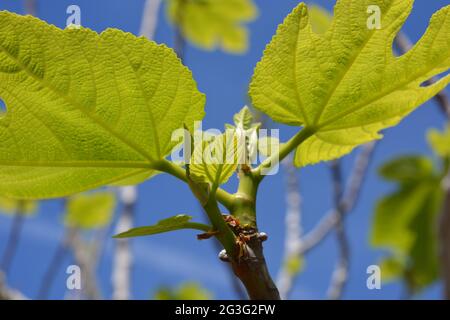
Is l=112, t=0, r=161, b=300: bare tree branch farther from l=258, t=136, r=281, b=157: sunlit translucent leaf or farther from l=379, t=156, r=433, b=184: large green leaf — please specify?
l=379, t=156, r=433, b=184: large green leaf

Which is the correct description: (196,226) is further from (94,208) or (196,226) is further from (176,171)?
(94,208)

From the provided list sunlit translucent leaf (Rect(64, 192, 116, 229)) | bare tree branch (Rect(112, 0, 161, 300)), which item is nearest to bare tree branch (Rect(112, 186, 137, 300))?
bare tree branch (Rect(112, 0, 161, 300))

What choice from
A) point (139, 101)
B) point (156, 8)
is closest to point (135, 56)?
point (139, 101)

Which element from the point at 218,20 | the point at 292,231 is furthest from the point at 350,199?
the point at 218,20

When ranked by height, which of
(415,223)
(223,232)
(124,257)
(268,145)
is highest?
(415,223)

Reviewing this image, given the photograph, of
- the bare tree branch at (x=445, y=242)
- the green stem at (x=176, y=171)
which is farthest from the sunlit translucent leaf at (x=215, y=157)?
the bare tree branch at (x=445, y=242)
